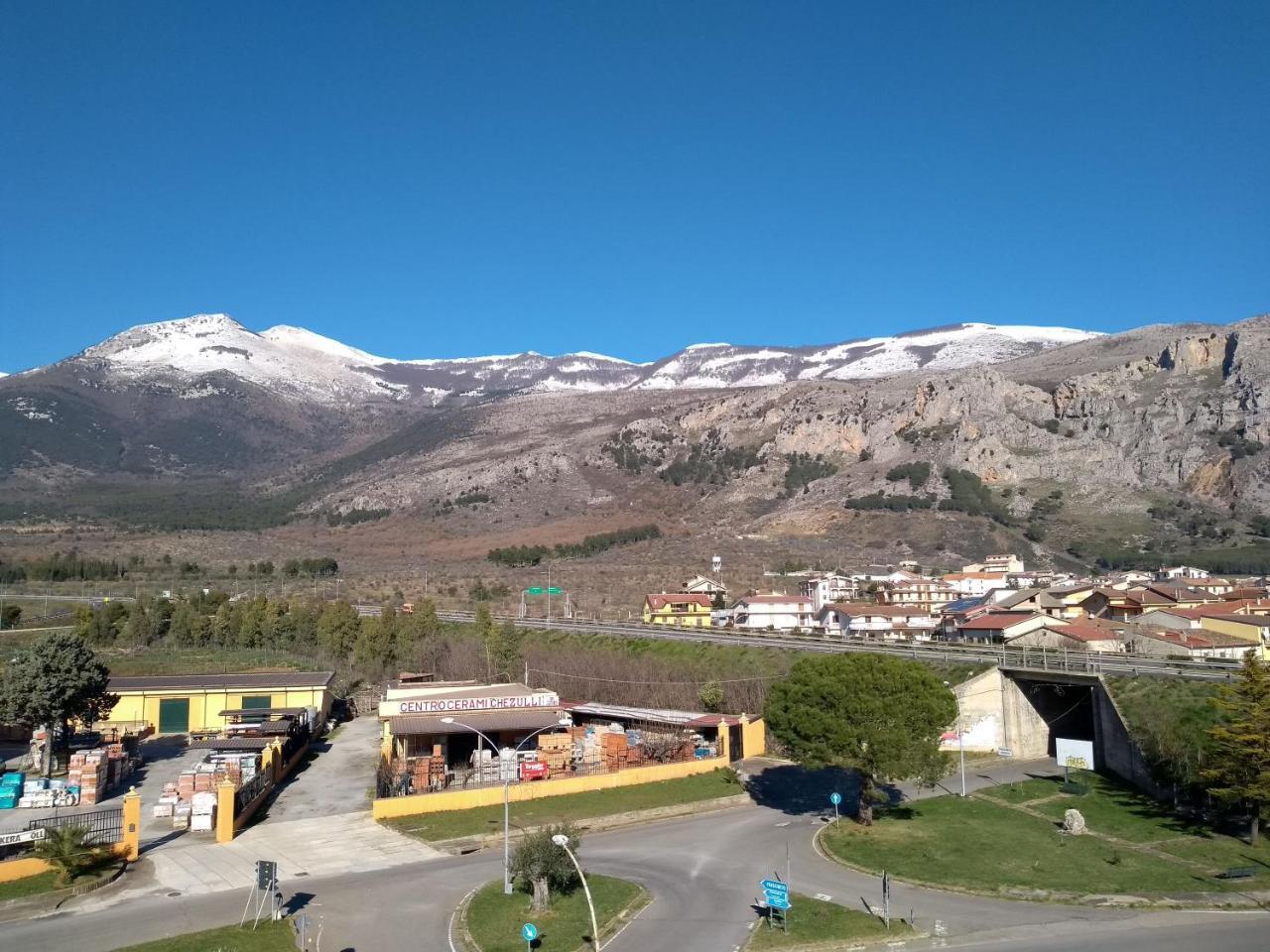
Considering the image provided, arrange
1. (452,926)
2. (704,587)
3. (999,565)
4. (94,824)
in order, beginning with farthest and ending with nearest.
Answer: (999,565) < (704,587) < (94,824) < (452,926)

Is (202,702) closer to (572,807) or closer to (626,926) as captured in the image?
(572,807)

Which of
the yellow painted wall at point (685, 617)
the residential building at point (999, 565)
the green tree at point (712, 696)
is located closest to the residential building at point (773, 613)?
the yellow painted wall at point (685, 617)

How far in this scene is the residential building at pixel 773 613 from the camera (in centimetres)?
7894

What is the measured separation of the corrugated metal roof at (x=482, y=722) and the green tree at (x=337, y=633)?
29.1m

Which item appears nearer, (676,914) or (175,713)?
(676,914)

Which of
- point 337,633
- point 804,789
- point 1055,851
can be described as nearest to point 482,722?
point 804,789

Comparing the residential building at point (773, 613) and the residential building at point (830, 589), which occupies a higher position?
the residential building at point (830, 589)

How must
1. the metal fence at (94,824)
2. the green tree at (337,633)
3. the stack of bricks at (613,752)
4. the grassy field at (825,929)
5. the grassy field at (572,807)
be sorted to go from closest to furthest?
the grassy field at (825,929) → the metal fence at (94,824) → the grassy field at (572,807) → the stack of bricks at (613,752) → the green tree at (337,633)

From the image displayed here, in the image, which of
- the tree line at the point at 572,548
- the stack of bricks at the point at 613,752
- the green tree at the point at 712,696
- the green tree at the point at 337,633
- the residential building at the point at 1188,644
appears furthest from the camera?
the tree line at the point at 572,548

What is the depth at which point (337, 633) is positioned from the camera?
70.1 m

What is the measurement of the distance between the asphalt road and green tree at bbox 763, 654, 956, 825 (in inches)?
147

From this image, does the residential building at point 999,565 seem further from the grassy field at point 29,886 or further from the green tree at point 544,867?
the grassy field at point 29,886

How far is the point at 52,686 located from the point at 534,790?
19.9 m

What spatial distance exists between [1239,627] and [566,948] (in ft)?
175
